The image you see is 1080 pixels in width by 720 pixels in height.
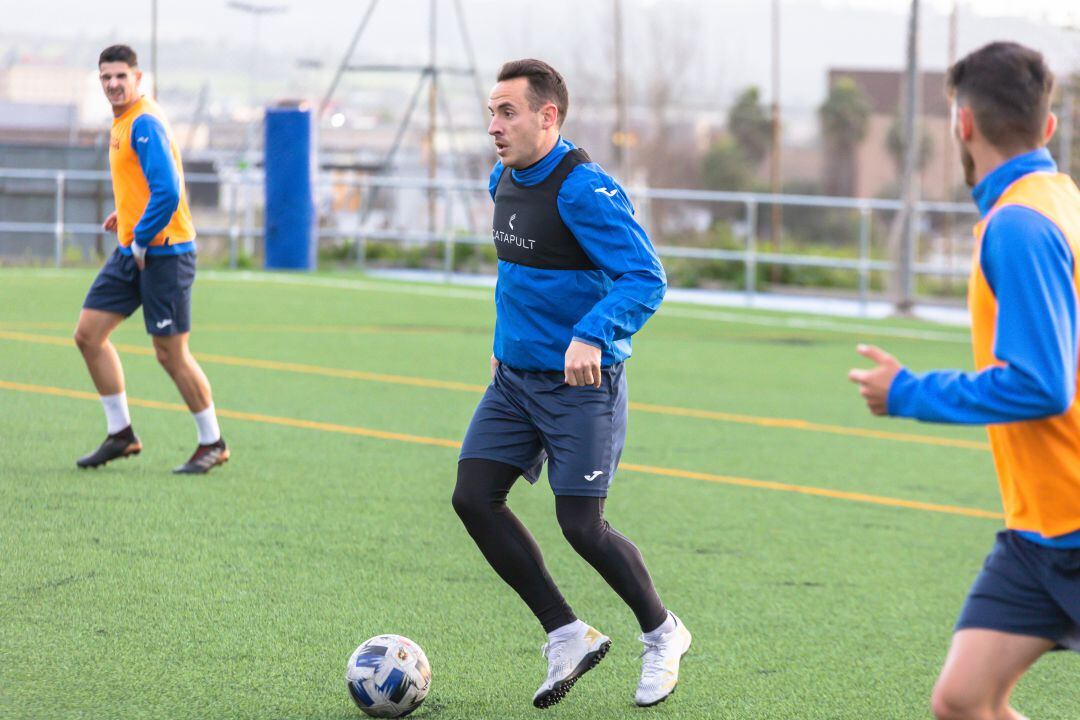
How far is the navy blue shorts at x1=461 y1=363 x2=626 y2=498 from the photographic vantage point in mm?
4605

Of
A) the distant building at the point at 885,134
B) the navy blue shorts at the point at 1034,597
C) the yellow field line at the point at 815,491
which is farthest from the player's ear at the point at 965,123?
the distant building at the point at 885,134

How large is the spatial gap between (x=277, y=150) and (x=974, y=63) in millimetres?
20750

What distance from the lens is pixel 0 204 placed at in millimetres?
27297

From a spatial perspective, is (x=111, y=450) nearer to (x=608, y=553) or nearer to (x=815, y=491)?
(x=815, y=491)

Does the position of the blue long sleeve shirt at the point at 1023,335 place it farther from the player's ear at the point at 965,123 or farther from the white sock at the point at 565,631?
the white sock at the point at 565,631

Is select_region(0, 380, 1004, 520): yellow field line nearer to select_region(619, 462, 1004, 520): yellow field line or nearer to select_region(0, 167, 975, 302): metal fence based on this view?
select_region(619, 462, 1004, 520): yellow field line

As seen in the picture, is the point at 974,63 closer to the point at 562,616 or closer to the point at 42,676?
the point at 562,616

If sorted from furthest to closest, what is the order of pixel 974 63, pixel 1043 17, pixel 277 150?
pixel 277 150 < pixel 1043 17 < pixel 974 63

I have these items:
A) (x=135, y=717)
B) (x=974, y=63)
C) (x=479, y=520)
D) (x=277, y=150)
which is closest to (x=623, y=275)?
(x=479, y=520)

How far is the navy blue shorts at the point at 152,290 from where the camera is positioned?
776 cm

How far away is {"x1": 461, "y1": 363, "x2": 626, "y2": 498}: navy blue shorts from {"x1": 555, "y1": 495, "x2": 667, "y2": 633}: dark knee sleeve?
5cm

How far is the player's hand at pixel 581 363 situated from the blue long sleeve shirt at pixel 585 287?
25 millimetres

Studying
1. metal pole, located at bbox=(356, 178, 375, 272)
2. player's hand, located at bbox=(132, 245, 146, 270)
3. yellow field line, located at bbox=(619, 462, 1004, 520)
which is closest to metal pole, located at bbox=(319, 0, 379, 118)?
metal pole, located at bbox=(356, 178, 375, 272)

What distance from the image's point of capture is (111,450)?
8.05 m
